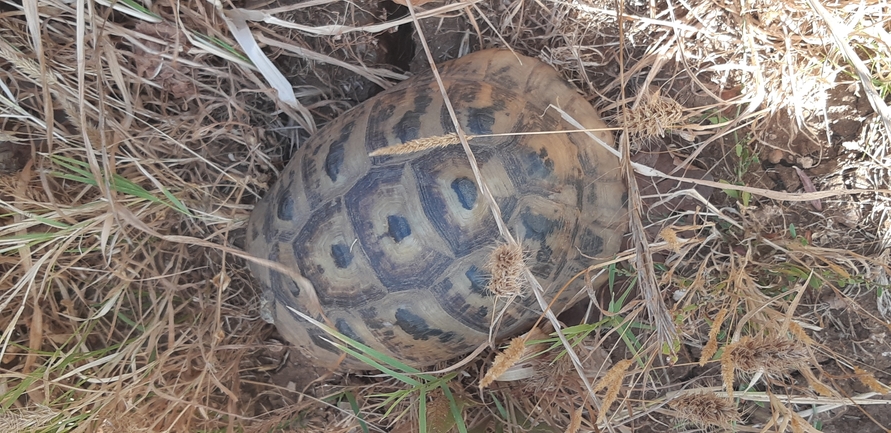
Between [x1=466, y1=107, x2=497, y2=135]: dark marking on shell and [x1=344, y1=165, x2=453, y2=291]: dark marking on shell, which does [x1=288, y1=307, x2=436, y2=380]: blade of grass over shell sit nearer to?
[x1=344, y1=165, x2=453, y2=291]: dark marking on shell

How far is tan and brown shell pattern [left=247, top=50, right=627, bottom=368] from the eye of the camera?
1354 millimetres

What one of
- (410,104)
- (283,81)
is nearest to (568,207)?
(410,104)

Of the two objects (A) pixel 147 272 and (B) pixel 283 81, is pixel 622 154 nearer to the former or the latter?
(B) pixel 283 81

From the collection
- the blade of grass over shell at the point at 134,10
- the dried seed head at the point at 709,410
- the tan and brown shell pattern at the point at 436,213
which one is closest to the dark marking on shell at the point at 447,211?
the tan and brown shell pattern at the point at 436,213

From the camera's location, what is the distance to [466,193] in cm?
131

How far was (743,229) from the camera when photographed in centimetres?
163

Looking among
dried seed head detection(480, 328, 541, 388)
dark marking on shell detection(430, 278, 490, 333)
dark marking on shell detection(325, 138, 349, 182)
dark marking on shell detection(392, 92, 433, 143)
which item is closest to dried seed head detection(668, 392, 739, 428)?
dried seed head detection(480, 328, 541, 388)

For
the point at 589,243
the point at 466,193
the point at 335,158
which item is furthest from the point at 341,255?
the point at 589,243

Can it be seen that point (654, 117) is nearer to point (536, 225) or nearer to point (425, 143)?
point (536, 225)

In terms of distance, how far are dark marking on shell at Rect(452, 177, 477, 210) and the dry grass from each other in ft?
1.67

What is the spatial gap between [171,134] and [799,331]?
5.58 ft

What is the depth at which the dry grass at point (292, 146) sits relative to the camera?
1556 mm

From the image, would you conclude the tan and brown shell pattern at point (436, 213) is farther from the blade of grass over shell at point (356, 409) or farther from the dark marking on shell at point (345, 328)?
the blade of grass over shell at point (356, 409)

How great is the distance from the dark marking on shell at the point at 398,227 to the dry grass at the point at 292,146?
455mm
